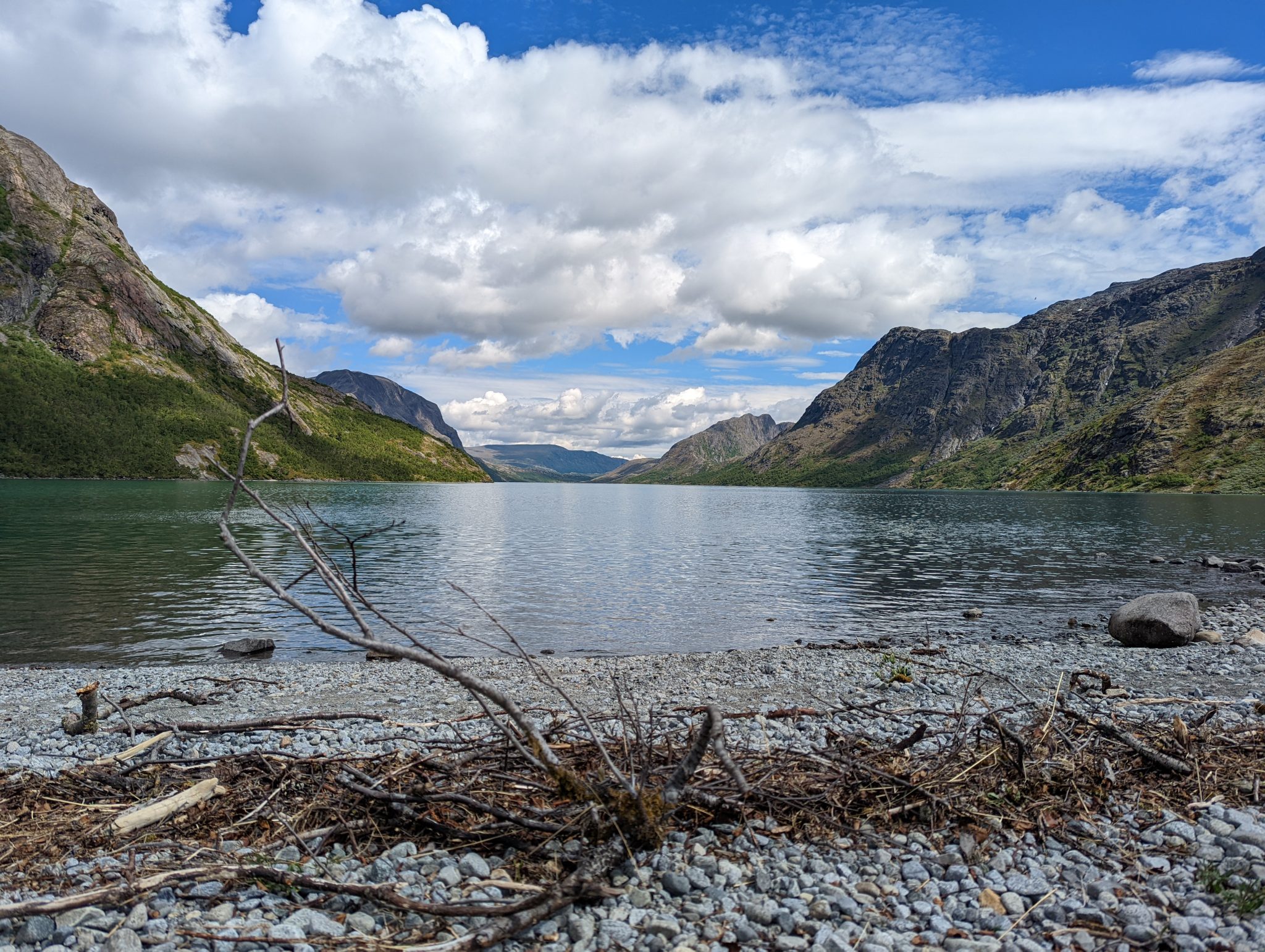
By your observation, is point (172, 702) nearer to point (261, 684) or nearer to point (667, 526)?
point (261, 684)

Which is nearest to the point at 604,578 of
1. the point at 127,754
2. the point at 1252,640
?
the point at 1252,640

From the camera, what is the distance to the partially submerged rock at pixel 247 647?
25.6 m

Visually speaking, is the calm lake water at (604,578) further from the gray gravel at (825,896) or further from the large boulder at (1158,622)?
the large boulder at (1158,622)

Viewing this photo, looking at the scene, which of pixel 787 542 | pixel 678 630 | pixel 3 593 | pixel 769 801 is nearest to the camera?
pixel 769 801

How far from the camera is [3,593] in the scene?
35.1m

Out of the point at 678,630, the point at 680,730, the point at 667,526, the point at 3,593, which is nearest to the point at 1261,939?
the point at 680,730

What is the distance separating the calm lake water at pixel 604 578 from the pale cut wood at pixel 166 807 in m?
3.50

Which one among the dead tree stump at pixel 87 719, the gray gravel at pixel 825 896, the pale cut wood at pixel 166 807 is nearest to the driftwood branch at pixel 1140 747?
the gray gravel at pixel 825 896

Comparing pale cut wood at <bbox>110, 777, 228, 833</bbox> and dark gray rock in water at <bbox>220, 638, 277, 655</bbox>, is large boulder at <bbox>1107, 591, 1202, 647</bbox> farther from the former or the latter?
dark gray rock in water at <bbox>220, 638, 277, 655</bbox>

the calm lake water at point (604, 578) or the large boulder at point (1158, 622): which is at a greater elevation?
the large boulder at point (1158, 622)

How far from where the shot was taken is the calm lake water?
29.9 m

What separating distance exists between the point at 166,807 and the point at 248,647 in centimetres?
2066

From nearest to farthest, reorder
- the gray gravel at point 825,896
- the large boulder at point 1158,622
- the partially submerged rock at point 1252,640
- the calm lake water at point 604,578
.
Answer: the gray gravel at point 825,896 → the partially submerged rock at point 1252,640 → the large boulder at point 1158,622 → the calm lake water at point 604,578

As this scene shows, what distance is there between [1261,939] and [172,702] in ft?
69.2
